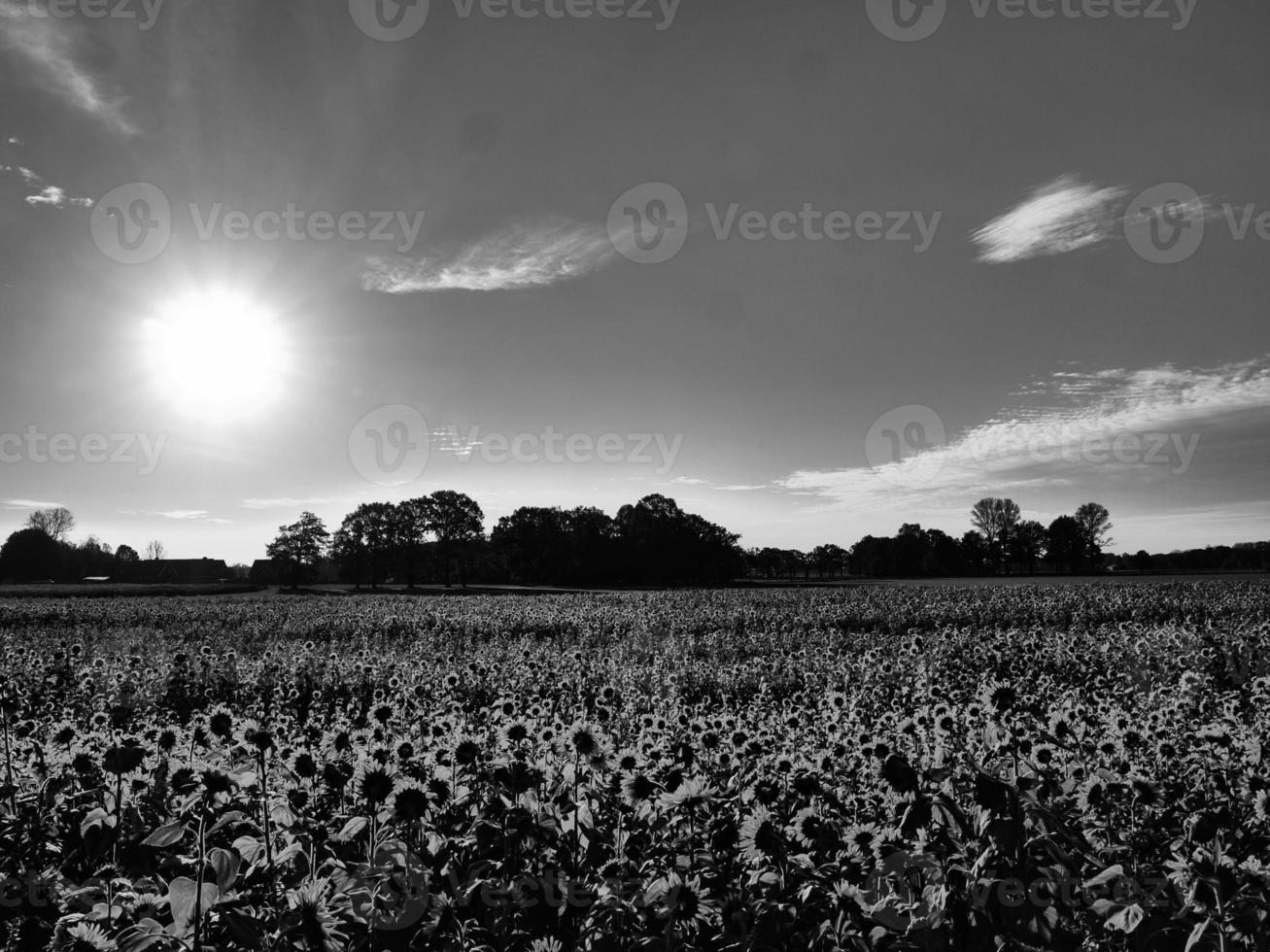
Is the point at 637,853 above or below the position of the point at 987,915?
below

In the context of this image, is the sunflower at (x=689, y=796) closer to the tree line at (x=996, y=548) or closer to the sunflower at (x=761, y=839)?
the sunflower at (x=761, y=839)

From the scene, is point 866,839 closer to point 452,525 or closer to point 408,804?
point 408,804

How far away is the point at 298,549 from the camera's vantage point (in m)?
79.4

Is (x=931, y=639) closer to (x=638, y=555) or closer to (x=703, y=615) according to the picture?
(x=703, y=615)

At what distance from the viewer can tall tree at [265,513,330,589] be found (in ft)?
258

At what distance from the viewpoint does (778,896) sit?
2.40 m

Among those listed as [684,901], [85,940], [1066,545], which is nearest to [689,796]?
[684,901]

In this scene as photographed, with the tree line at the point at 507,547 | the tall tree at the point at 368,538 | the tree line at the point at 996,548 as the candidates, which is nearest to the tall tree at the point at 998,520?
the tree line at the point at 996,548

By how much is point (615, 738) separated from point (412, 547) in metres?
77.0

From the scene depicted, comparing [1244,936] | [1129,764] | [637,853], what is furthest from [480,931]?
[1129,764]

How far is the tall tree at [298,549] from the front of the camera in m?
78.8

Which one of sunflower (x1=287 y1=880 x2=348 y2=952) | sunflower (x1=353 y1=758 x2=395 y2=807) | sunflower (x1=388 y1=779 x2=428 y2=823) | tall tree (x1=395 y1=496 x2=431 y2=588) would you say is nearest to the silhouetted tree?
tall tree (x1=395 y1=496 x2=431 y2=588)

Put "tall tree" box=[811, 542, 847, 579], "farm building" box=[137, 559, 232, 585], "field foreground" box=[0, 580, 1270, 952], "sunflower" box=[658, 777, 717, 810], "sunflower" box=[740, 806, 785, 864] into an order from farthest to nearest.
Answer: "tall tree" box=[811, 542, 847, 579] < "farm building" box=[137, 559, 232, 585] < "sunflower" box=[658, 777, 717, 810] < "sunflower" box=[740, 806, 785, 864] < "field foreground" box=[0, 580, 1270, 952]

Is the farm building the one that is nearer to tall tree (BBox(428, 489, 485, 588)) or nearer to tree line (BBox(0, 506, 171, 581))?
tree line (BBox(0, 506, 171, 581))
